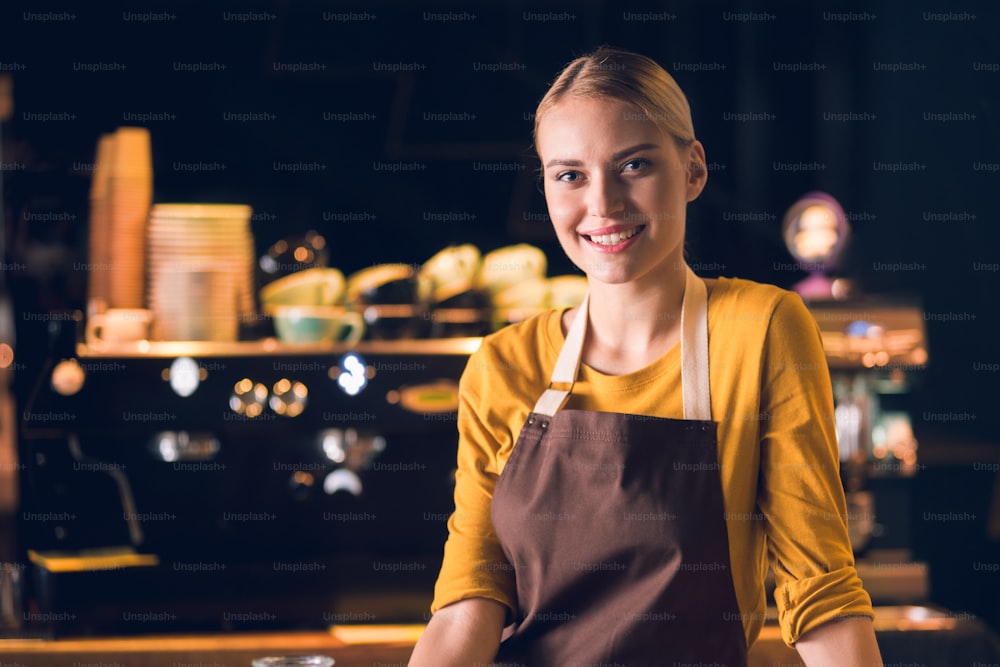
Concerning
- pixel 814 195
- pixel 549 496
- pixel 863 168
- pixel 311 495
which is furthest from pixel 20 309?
pixel 863 168

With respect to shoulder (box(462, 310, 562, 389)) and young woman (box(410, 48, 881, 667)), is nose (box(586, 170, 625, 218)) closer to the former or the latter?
young woman (box(410, 48, 881, 667))

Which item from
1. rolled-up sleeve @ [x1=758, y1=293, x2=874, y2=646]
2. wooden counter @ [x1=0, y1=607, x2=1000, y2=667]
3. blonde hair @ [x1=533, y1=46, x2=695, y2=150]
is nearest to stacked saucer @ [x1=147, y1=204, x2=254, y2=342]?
wooden counter @ [x1=0, y1=607, x2=1000, y2=667]

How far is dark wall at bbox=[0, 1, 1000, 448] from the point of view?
2916 mm

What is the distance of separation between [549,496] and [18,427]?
1789 millimetres

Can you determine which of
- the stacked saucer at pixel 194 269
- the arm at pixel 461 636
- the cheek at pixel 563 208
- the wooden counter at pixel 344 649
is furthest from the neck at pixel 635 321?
the stacked saucer at pixel 194 269

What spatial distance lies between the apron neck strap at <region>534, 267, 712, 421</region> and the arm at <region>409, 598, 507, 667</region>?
27cm

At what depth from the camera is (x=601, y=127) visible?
4.35ft

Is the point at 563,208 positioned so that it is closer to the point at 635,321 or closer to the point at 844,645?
the point at 635,321

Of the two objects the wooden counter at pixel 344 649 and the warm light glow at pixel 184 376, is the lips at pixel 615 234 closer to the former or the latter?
the wooden counter at pixel 344 649

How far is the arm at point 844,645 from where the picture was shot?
1.20 meters

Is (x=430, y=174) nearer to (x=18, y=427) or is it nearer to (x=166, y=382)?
(x=166, y=382)

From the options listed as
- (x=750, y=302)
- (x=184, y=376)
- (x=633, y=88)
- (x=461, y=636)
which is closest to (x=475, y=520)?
(x=461, y=636)

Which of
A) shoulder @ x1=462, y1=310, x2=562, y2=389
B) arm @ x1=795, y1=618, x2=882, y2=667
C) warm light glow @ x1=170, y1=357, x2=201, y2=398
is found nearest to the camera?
arm @ x1=795, y1=618, x2=882, y2=667

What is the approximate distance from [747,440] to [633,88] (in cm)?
45
